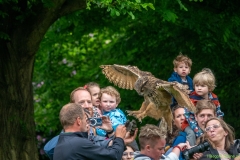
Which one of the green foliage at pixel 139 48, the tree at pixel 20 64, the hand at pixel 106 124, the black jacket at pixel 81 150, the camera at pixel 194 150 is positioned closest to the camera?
the black jacket at pixel 81 150

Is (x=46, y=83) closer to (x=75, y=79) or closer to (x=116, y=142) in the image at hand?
(x=75, y=79)

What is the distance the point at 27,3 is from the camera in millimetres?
11492

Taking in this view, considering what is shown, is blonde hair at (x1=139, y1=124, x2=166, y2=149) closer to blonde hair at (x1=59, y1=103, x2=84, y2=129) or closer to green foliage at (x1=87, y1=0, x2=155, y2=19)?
blonde hair at (x1=59, y1=103, x2=84, y2=129)

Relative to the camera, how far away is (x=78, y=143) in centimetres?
722

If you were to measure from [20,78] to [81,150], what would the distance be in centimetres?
485

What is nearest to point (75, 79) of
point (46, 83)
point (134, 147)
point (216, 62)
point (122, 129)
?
point (46, 83)

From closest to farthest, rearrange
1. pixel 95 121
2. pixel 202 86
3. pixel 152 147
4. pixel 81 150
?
pixel 81 150, pixel 152 147, pixel 95 121, pixel 202 86

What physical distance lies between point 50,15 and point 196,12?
11.5 feet

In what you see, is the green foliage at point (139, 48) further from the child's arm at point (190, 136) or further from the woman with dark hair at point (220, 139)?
the woman with dark hair at point (220, 139)

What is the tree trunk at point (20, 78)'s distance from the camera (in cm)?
1144

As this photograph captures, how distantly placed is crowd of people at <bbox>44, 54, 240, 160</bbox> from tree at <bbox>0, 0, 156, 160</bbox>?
6.24ft

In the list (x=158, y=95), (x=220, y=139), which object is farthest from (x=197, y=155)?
(x=158, y=95)

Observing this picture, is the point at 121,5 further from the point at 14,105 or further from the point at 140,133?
the point at 140,133

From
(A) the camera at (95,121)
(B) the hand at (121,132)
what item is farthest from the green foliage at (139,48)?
(B) the hand at (121,132)
